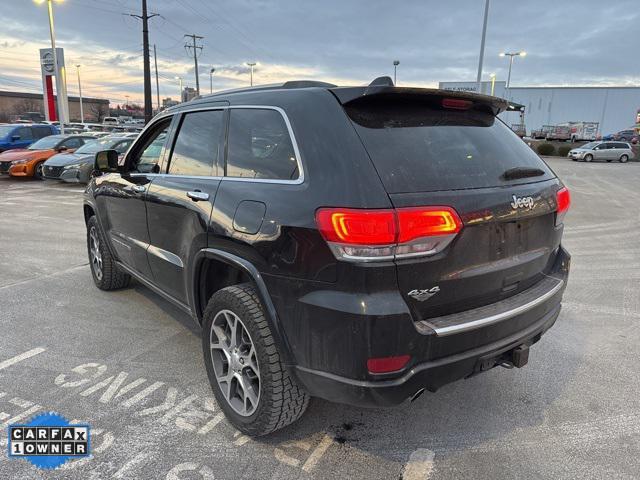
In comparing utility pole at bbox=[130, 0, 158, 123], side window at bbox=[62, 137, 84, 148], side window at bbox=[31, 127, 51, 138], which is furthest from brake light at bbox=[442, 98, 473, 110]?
utility pole at bbox=[130, 0, 158, 123]

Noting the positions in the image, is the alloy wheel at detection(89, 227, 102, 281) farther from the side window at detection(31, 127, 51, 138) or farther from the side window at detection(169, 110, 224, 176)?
the side window at detection(31, 127, 51, 138)

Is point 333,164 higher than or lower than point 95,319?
higher

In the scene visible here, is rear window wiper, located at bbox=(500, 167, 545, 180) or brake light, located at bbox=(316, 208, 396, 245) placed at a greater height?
rear window wiper, located at bbox=(500, 167, 545, 180)

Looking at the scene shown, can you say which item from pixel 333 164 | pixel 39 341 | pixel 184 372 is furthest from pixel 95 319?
pixel 333 164

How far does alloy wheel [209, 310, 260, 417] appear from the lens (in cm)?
259

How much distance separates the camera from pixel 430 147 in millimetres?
2412

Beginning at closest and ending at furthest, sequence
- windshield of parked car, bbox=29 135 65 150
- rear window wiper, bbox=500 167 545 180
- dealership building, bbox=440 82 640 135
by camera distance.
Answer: rear window wiper, bbox=500 167 545 180
windshield of parked car, bbox=29 135 65 150
dealership building, bbox=440 82 640 135

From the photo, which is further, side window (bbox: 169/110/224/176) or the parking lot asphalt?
side window (bbox: 169/110/224/176)

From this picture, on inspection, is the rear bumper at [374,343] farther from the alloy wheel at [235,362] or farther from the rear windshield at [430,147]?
the rear windshield at [430,147]

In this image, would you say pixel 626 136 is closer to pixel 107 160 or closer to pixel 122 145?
pixel 122 145

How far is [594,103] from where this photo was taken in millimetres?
60688

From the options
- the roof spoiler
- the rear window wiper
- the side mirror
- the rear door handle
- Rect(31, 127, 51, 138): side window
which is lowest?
Rect(31, 127, 51, 138): side window

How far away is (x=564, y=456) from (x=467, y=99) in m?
1.99

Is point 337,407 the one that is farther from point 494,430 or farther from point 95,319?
point 95,319
